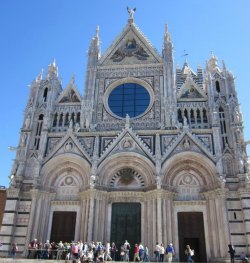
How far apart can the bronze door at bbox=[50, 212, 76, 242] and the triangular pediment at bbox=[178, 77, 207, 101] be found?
11735 millimetres

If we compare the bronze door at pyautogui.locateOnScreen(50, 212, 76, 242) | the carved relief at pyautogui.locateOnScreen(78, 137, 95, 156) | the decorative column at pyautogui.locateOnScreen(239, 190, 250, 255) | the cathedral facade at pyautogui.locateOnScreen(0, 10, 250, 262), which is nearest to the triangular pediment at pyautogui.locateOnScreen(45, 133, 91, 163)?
the cathedral facade at pyautogui.locateOnScreen(0, 10, 250, 262)

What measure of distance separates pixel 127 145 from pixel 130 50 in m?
9.45

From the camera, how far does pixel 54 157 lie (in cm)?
2147

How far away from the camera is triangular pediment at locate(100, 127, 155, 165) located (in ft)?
68.7

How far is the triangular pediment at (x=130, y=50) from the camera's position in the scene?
84.0 feet

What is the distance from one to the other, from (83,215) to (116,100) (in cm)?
951

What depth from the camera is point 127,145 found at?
21.3 meters

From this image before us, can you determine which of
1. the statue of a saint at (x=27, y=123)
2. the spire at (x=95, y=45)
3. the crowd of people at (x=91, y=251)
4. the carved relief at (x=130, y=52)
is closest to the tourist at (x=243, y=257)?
the crowd of people at (x=91, y=251)

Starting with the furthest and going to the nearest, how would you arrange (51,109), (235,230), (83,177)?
(51,109)
(83,177)
(235,230)

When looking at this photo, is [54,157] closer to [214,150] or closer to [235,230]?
[214,150]

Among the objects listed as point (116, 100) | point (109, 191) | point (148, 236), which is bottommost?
point (148, 236)

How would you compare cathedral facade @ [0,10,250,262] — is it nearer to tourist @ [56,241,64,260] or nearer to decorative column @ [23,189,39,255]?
decorative column @ [23,189,39,255]

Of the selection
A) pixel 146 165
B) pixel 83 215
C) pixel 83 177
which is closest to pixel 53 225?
pixel 83 215

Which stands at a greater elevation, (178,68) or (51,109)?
(178,68)
